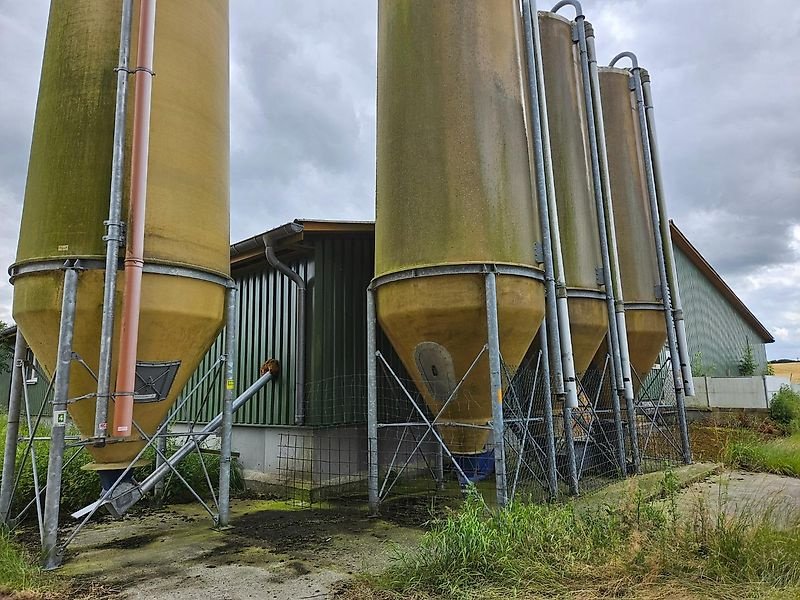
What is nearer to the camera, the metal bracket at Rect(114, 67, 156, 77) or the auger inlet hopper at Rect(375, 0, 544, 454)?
the metal bracket at Rect(114, 67, 156, 77)

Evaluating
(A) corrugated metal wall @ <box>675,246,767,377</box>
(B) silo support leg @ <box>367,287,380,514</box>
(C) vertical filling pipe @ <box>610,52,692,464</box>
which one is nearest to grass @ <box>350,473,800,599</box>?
(B) silo support leg @ <box>367,287,380,514</box>

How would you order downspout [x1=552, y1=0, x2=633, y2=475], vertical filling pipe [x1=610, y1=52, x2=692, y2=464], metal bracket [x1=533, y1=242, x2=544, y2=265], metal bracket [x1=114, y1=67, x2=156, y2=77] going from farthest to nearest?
vertical filling pipe [x1=610, y1=52, x2=692, y2=464] → downspout [x1=552, y1=0, x2=633, y2=475] → metal bracket [x1=533, y1=242, x2=544, y2=265] → metal bracket [x1=114, y1=67, x2=156, y2=77]

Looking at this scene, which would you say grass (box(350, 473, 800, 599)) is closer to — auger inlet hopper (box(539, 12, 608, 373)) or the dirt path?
the dirt path

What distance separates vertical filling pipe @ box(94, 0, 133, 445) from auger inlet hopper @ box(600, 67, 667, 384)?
8375 mm

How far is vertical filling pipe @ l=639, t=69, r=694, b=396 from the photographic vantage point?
1052cm

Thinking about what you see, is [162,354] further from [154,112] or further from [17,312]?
[154,112]

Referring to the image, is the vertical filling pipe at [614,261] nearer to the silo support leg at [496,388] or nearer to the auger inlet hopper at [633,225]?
the auger inlet hopper at [633,225]

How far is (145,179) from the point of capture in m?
5.85

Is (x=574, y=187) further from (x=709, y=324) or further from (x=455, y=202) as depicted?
(x=709, y=324)

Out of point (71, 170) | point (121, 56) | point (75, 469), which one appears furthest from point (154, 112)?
point (75, 469)

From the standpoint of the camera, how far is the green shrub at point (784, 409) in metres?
15.1

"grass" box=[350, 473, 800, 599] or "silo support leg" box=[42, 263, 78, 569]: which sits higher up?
"silo support leg" box=[42, 263, 78, 569]

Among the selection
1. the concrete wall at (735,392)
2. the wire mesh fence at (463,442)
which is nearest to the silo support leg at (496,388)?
the wire mesh fence at (463,442)

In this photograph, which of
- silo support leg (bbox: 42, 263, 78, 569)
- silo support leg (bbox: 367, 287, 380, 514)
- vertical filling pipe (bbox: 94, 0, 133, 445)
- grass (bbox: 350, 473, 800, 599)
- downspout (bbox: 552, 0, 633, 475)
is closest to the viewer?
grass (bbox: 350, 473, 800, 599)
